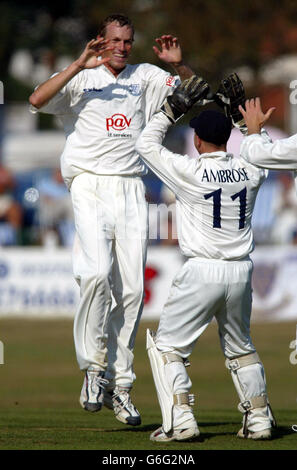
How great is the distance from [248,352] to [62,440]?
1704 mm

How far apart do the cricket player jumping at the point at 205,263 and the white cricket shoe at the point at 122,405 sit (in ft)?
2.71

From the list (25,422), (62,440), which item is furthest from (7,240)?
(62,440)

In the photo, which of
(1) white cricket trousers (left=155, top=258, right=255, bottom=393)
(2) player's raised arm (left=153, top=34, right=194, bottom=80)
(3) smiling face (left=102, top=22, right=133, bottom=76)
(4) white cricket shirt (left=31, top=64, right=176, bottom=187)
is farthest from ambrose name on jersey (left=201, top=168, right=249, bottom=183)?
(3) smiling face (left=102, top=22, right=133, bottom=76)

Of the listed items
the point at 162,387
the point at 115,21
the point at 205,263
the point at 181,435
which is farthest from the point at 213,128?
the point at 181,435

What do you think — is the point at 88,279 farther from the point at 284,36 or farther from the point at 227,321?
the point at 284,36

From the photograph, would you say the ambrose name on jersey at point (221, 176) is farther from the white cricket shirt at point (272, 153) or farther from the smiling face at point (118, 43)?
the smiling face at point (118, 43)

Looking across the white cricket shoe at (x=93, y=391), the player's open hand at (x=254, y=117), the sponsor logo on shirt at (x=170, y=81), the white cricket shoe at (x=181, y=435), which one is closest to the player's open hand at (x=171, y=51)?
the sponsor logo on shirt at (x=170, y=81)

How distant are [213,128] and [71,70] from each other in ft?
4.36

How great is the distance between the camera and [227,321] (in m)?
8.38

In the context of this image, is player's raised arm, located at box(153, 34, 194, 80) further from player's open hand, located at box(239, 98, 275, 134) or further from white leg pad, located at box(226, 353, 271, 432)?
white leg pad, located at box(226, 353, 271, 432)

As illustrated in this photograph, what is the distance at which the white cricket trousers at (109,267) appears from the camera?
901 cm

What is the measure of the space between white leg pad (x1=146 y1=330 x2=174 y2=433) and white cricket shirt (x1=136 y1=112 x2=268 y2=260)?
869 millimetres
